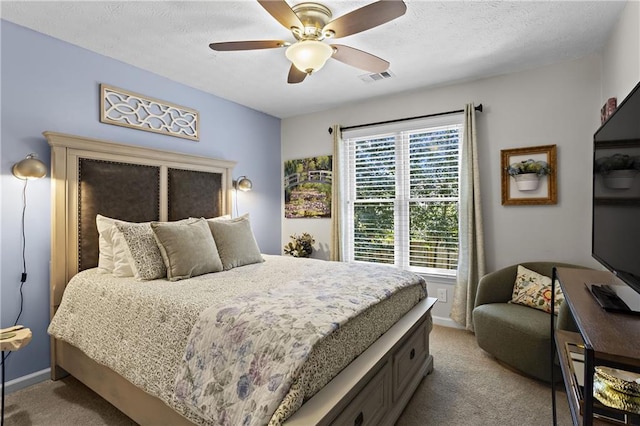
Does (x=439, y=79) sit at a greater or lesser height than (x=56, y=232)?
greater

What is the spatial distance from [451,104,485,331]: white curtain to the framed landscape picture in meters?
1.67

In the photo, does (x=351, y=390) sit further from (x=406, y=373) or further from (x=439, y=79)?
(x=439, y=79)

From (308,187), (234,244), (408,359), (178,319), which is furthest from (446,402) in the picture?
(308,187)

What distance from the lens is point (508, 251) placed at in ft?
10.4

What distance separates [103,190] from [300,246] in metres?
2.29

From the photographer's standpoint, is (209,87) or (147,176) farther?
(209,87)

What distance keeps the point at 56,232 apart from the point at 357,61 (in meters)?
2.58

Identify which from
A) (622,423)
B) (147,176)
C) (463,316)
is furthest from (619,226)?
(147,176)

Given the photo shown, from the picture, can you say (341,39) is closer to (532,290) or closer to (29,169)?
(29,169)

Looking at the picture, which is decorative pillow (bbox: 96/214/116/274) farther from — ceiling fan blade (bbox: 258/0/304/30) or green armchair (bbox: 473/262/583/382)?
green armchair (bbox: 473/262/583/382)

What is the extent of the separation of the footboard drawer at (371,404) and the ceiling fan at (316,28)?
6.30 ft

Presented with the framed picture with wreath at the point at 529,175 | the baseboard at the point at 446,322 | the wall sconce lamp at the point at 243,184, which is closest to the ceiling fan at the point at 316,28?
the framed picture with wreath at the point at 529,175

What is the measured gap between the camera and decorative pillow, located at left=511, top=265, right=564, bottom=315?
2582mm

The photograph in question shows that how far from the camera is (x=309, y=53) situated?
79.5 inches
